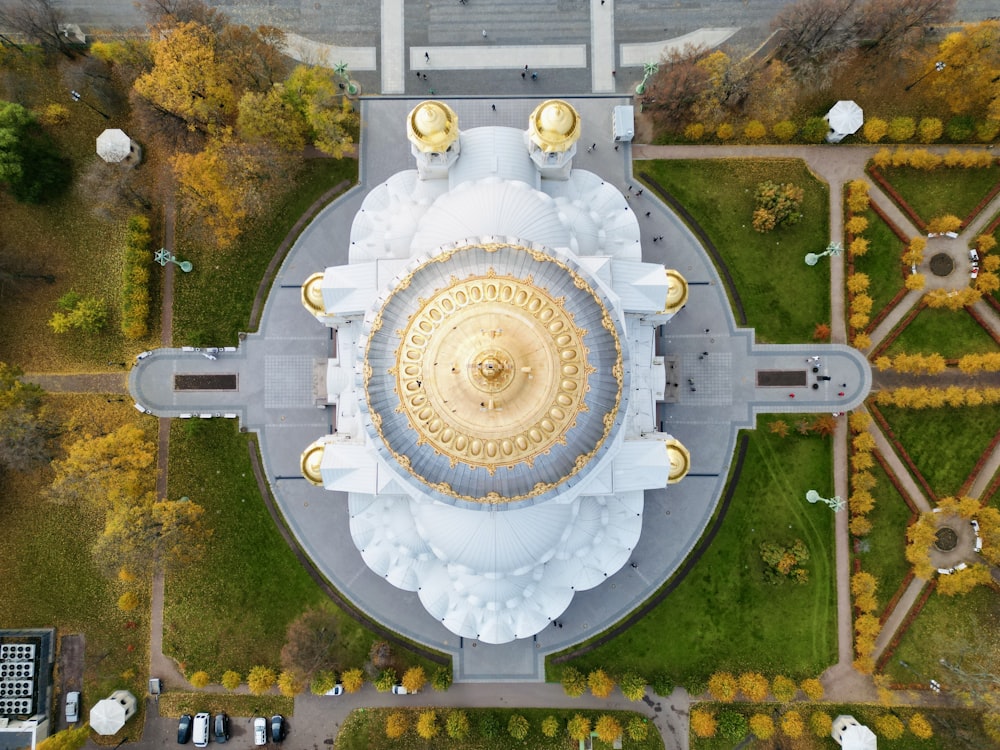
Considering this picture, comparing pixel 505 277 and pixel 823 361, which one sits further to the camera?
pixel 823 361

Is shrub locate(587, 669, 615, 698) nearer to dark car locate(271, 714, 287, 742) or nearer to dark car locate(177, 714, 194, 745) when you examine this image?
dark car locate(271, 714, 287, 742)

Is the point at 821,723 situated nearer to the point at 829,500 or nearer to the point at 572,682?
the point at 829,500

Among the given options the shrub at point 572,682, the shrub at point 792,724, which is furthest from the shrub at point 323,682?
the shrub at point 792,724

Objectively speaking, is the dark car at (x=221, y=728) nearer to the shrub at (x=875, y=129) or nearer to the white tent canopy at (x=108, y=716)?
the white tent canopy at (x=108, y=716)

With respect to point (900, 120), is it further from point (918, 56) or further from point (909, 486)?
point (909, 486)

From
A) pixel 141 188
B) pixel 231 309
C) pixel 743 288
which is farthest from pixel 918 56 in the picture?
pixel 141 188

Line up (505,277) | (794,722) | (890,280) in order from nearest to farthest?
1. (505,277)
2. (794,722)
3. (890,280)
